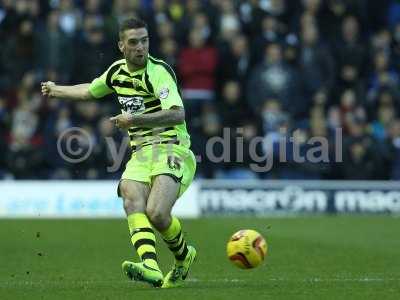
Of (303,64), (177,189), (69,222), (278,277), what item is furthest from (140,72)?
(303,64)

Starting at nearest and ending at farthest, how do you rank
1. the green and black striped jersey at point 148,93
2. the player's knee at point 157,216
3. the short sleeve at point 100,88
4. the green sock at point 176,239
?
the player's knee at point 157,216, the green and black striped jersey at point 148,93, the green sock at point 176,239, the short sleeve at point 100,88

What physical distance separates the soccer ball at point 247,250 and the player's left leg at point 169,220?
1.52 ft

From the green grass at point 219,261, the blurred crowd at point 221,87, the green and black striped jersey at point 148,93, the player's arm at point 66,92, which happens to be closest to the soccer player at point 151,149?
the green and black striped jersey at point 148,93

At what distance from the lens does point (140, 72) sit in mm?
9984

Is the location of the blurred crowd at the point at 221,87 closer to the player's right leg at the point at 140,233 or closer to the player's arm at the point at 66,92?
the player's arm at the point at 66,92

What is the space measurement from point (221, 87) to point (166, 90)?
1048 centimetres

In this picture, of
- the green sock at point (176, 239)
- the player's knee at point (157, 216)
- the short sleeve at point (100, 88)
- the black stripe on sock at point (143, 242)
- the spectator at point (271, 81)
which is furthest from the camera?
the spectator at point (271, 81)

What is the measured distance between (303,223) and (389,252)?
4967 mm

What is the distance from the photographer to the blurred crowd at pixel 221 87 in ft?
64.0

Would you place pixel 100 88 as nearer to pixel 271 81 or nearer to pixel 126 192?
pixel 126 192

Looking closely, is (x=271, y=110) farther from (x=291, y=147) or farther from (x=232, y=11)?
(x=232, y=11)

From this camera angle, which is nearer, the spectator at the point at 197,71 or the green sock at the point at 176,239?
the green sock at the point at 176,239

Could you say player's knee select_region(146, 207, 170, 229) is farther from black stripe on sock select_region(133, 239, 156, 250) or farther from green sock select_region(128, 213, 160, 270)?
black stripe on sock select_region(133, 239, 156, 250)

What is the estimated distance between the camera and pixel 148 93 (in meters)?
9.97
